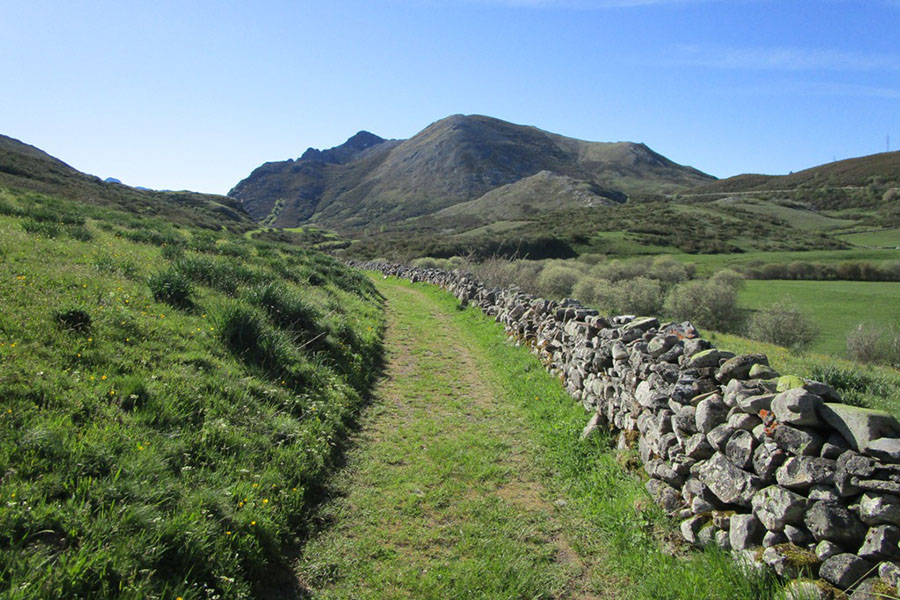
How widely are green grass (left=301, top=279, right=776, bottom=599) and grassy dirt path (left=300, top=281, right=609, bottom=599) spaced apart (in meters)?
0.01

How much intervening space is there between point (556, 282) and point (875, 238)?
5765 cm

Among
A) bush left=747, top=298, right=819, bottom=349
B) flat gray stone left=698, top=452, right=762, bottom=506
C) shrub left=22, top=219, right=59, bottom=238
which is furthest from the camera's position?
bush left=747, top=298, right=819, bottom=349

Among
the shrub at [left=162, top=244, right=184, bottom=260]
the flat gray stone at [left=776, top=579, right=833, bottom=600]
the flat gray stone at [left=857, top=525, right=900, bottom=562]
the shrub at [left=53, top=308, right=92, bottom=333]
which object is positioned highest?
the shrub at [left=162, top=244, right=184, bottom=260]

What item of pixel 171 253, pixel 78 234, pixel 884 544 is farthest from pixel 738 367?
pixel 78 234

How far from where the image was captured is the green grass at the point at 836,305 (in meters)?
14.8

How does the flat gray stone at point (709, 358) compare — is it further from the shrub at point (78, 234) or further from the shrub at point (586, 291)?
the shrub at point (586, 291)

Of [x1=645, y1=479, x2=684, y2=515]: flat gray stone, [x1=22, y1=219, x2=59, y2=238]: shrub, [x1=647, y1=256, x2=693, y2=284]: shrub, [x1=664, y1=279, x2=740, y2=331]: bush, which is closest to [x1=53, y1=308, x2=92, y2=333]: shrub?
[x1=22, y1=219, x2=59, y2=238]: shrub

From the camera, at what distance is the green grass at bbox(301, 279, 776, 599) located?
3609mm

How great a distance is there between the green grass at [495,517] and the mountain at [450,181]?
104 meters

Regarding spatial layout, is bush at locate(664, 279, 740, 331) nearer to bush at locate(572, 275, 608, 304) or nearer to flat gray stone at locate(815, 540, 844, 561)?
bush at locate(572, 275, 608, 304)

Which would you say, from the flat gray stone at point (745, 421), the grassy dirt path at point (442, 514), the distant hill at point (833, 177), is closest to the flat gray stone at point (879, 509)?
the flat gray stone at point (745, 421)

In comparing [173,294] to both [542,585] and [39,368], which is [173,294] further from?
[542,585]

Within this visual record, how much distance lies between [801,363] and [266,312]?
9125mm

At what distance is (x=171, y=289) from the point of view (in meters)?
7.55
